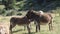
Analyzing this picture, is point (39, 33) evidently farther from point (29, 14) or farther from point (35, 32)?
point (29, 14)

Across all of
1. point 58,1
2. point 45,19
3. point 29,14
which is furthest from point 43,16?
point 58,1

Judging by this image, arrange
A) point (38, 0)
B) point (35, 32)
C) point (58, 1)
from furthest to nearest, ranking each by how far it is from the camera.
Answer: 1. point (38, 0)
2. point (58, 1)
3. point (35, 32)

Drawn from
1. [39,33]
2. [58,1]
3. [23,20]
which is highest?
[58,1]

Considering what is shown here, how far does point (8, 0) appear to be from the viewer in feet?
153

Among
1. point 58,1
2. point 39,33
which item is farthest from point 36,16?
point 58,1

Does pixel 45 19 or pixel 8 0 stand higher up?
pixel 8 0

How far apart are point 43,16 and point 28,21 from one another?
1602 millimetres

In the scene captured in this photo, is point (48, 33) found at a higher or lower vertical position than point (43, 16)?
lower

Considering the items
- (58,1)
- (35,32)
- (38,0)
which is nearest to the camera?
(35,32)

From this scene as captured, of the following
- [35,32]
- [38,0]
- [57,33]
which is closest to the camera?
[57,33]

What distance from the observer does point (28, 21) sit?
1422 cm

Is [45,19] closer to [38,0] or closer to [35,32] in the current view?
[35,32]

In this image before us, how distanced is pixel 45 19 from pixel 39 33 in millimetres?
1389

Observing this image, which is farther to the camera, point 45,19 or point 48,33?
point 45,19
